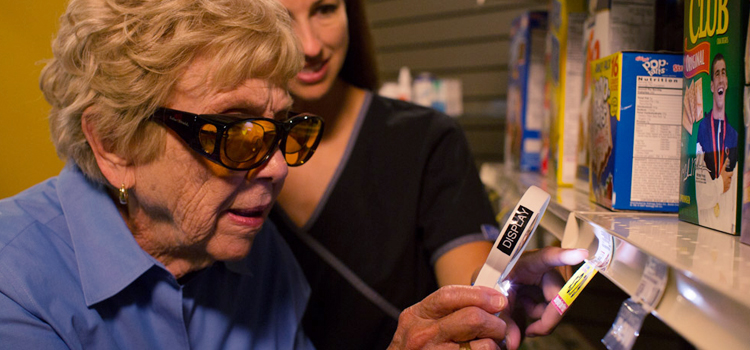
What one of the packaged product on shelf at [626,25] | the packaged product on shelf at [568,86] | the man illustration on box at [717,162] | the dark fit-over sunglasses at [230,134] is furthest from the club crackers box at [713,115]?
the dark fit-over sunglasses at [230,134]

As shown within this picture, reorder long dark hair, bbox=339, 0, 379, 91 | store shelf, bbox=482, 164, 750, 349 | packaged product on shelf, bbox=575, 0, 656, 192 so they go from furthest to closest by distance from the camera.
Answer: long dark hair, bbox=339, 0, 379, 91, packaged product on shelf, bbox=575, 0, 656, 192, store shelf, bbox=482, 164, 750, 349

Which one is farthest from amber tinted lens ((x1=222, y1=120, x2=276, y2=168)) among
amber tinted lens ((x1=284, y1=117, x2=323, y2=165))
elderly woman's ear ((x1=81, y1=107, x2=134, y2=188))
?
elderly woman's ear ((x1=81, y1=107, x2=134, y2=188))

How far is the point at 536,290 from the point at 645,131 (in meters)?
0.34

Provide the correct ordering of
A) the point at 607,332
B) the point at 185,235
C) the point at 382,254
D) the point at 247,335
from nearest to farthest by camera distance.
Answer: the point at 607,332 < the point at 185,235 < the point at 247,335 < the point at 382,254

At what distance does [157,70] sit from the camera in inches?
36.8

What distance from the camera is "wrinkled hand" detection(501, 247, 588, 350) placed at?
2.89ft

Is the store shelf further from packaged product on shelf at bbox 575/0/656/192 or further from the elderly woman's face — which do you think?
the elderly woman's face

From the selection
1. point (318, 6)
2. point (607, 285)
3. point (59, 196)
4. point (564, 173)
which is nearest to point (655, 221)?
point (607, 285)

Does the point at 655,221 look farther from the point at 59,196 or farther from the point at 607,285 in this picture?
the point at 59,196

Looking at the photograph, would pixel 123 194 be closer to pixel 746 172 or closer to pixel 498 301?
pixel 498 301

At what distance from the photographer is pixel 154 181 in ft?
3.30

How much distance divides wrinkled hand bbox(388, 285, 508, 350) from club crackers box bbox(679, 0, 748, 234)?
33cm

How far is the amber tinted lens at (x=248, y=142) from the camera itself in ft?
3.16

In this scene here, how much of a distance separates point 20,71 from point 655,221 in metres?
1.43
